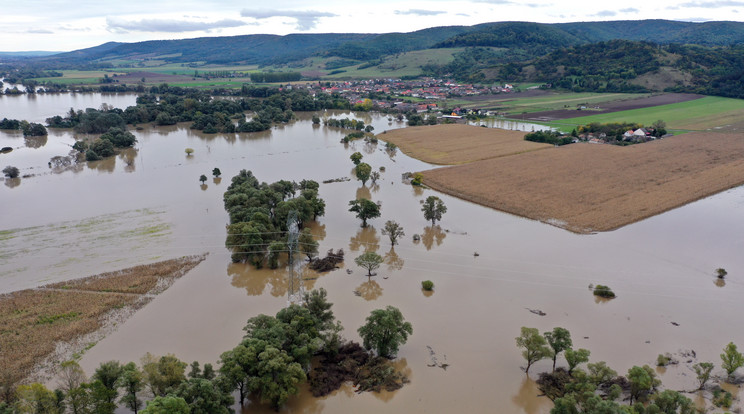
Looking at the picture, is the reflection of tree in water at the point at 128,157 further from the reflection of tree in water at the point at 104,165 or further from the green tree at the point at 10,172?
the green tree at the point at 10,172

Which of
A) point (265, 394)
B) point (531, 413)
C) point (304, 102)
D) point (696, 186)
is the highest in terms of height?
point (304, 102)

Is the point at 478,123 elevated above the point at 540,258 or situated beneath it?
elevated above

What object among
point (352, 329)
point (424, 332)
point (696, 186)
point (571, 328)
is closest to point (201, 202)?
point (352, 329)

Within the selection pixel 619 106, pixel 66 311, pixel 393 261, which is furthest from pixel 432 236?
pixel 619 106

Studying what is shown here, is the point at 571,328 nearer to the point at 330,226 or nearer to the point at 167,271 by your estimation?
the point at 330,226

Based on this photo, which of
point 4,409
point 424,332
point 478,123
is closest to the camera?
point 4,409

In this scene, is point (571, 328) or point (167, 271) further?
point (167, 271)

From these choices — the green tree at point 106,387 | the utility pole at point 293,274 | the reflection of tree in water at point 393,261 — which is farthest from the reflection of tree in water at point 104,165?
the green tree at point 106,387
